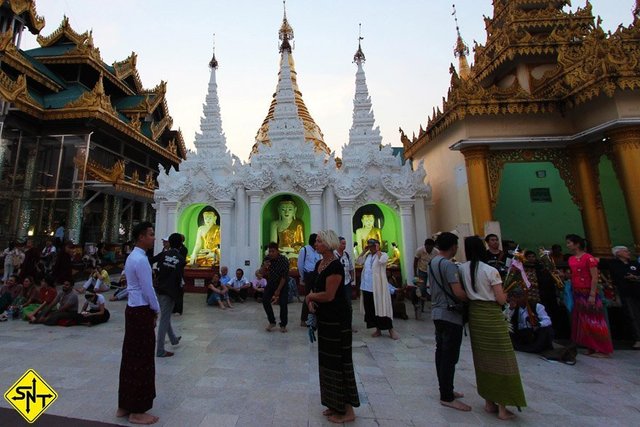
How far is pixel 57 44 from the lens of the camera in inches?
774

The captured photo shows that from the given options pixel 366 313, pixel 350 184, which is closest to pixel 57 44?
pixel 350 184

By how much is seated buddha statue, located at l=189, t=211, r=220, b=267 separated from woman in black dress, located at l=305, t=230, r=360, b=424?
7.82m

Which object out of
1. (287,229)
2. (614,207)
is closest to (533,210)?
(614,207)

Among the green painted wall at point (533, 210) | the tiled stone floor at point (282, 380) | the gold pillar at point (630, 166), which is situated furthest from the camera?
the green painted wall at point (533, 210)

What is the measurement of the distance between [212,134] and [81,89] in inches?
495

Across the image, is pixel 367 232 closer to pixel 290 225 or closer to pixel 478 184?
pixel 290 225

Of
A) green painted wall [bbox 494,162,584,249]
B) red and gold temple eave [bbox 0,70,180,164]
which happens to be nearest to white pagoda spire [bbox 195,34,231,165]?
red and gold temple eave [bbox 0,70,180,164]

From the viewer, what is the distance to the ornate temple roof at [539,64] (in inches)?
293

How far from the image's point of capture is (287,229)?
10273 millimetres

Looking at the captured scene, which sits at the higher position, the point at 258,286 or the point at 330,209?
the point at 330,209

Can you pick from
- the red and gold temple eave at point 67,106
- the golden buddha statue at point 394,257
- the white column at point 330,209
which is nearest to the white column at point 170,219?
the white column at point 330,209

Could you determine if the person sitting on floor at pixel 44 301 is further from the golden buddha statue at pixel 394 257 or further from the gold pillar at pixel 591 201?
the gold pillar at pixel 591 201

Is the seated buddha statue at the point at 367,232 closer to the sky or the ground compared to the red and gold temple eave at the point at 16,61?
closer to the ground

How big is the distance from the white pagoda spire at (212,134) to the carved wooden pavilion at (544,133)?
6.88 metres
